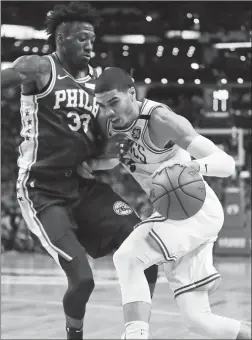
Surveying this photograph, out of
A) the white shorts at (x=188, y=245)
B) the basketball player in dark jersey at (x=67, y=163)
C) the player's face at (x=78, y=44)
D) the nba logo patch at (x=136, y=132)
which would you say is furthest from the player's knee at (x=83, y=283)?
the player's face at (x=78, y=44)

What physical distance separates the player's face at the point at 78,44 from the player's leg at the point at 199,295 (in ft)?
4.51

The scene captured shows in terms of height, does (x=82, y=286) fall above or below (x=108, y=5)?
below

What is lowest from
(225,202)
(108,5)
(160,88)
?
(225,202)

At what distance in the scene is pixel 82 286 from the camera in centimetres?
427

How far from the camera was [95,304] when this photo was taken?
8.41m

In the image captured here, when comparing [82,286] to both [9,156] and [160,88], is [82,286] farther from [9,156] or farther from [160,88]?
[160,88]

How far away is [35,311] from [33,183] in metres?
3.57

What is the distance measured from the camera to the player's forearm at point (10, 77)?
4.14 metres

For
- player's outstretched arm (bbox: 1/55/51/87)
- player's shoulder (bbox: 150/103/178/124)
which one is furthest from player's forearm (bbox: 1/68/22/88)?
player's shoulder (bbox: 150/103/178/124)

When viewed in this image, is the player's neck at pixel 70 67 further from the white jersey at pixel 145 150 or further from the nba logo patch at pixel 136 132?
the nba logo patch at pixel 136 132

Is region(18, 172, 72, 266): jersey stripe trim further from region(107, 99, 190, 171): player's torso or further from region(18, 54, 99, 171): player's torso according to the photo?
region(107, 99, 190, 171): player's torso

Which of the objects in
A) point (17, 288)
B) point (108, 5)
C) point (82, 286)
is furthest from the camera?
point (108, 5)

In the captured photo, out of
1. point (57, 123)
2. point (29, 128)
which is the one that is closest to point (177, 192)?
point (57, 123)

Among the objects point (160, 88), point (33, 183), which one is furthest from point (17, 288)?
point (160, 88)
